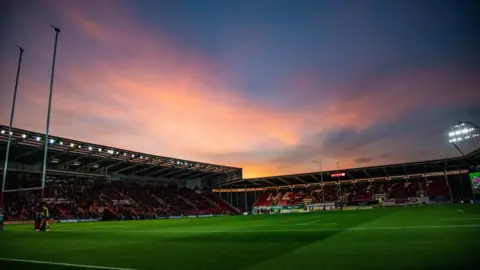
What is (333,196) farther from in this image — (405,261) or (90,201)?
(405,261)

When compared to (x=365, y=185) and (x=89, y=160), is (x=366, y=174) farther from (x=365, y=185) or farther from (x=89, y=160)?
(x=89, y=160)

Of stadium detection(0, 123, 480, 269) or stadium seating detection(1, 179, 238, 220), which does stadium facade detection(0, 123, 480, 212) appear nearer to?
stadium detection(0, 123, 480, 269)

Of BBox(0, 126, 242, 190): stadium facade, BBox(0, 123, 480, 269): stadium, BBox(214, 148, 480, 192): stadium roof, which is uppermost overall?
BBox(0, 126, 242, 190): stadium facade

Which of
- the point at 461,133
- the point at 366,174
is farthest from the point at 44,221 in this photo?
the point at 366,174

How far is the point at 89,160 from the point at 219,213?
30.2 meters

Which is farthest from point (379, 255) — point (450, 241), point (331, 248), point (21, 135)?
point (21, 135)

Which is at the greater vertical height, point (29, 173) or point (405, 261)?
point (29, 173)

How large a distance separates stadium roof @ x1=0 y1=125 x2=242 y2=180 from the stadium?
0.20m

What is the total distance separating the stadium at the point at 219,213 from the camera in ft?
23.7

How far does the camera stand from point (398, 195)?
6662 cm

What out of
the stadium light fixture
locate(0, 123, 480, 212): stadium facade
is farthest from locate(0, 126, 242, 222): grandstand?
the stadium light fixture

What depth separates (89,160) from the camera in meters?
52.9

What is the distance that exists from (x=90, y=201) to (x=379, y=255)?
174 feet

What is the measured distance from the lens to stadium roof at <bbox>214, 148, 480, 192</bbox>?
6029 cm
